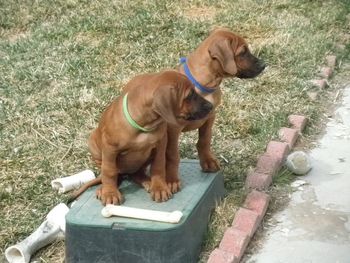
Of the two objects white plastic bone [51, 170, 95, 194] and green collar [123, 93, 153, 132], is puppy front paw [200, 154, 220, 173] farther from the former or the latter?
white plastic bone [51, 170, 95, 194]

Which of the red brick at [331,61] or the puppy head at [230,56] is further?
the red brick at [331,61]

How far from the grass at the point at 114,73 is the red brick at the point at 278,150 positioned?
75 millimetres

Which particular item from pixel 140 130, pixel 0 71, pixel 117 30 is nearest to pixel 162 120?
pixel 140 130

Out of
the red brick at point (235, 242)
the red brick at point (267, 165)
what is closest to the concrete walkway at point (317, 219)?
the red brick at point (235, 242)

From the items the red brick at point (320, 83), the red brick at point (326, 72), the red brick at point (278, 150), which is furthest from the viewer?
the red brick at point (326, 72)

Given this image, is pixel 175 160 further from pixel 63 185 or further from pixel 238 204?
pixel 63 185

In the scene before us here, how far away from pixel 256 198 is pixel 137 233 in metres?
0.98

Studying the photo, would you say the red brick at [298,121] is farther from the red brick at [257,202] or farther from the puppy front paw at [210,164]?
the puppy front paw at [210,164]

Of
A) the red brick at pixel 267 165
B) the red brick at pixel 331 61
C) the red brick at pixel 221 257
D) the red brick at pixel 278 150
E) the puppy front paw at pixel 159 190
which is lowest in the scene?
the red brick at pixel 221 257

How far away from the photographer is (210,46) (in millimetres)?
3672

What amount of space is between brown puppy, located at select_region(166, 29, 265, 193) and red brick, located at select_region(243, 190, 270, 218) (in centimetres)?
52

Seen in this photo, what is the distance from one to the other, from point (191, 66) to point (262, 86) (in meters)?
2.08

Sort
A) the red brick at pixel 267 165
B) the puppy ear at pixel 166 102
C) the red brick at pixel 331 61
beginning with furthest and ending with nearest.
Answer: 1. the red brick at pixel 331 61
2. the red brick at pixel 267 165
3. the puppy ear at pixel 166 102

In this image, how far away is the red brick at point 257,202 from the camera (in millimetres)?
3945
